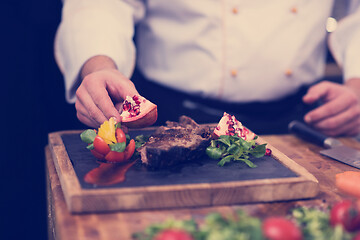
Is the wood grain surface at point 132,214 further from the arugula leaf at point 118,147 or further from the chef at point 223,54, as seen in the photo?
the chef at point 223,54

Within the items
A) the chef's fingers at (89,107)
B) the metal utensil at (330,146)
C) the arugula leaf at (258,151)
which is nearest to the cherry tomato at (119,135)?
the chef's fingers at (89,107)

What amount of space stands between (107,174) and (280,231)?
0.61 m

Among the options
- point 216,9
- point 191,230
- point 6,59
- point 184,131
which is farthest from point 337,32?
point 6,59

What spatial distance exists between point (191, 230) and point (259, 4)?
147 cm

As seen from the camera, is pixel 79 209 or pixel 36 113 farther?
pixel 36 113

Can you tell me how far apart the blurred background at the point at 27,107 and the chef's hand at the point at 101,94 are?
1.10m

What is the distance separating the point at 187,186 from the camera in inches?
45.3

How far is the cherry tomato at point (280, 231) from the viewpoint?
2.76 feet

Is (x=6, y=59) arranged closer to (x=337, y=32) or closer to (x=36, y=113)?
(x=36, y=113)

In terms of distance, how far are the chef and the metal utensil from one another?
86 mm

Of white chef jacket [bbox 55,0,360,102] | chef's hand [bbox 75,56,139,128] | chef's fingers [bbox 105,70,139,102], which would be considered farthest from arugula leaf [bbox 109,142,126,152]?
white chef jacket [bbox 55,0,360,102]

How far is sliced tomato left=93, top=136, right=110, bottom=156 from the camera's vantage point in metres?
1.33

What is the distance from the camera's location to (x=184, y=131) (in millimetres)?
1491

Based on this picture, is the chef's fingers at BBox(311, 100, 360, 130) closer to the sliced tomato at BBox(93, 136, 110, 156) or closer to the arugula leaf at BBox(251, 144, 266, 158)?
the arugula leaf at BBox(251, 144, 266, 158)
